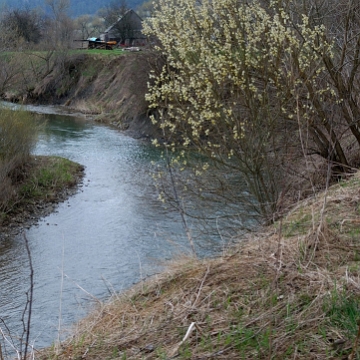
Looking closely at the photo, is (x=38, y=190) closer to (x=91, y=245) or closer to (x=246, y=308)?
(x=91, y=245)

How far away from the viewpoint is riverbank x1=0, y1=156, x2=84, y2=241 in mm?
16622

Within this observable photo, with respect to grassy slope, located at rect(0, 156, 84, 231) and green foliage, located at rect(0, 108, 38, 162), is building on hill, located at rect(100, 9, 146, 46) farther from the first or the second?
green foliage, located at rect(0, 108, 38, 162)

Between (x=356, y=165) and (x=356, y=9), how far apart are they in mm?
2821

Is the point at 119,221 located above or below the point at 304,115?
below

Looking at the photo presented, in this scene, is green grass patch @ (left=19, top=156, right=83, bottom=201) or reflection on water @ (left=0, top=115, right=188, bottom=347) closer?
reflection on water @ (left=0, top=115, right=188, bottom=347)

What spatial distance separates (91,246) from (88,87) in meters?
33.0

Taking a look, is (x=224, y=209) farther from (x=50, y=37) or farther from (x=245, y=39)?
(x=50, y=37)

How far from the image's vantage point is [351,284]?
3709mm

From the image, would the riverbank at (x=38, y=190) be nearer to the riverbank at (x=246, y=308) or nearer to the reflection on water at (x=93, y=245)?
the reflection on water at (x=93, y=245)

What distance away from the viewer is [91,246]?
14.0m

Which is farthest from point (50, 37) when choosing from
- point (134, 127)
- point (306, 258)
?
point (306, 258)

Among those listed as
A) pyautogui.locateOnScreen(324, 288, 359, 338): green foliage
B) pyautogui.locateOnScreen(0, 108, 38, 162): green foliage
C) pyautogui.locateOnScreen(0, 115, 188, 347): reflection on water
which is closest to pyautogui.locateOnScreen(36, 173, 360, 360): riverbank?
pyautogui.locateOnScreen(324, 288, 359, 338): green foliage

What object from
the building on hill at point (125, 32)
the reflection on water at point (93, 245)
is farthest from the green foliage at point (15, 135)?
the building on hill at point (125, 32)

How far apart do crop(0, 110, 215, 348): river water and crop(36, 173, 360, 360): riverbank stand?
1.05 metres
